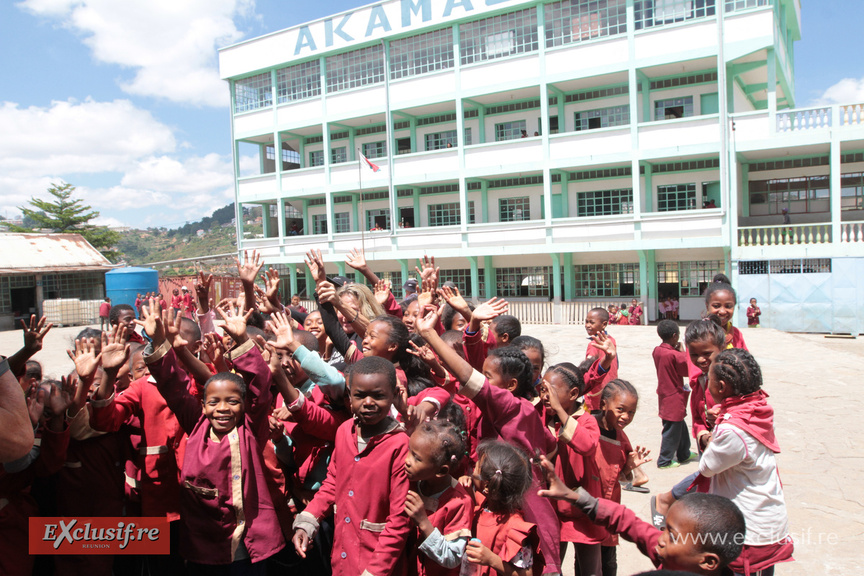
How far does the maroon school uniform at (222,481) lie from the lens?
250cm

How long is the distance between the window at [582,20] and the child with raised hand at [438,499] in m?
18.9

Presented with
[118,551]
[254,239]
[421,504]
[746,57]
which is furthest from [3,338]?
[746,57]

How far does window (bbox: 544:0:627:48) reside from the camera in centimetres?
1792

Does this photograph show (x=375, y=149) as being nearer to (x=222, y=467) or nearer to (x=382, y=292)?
(x=382, y=292)

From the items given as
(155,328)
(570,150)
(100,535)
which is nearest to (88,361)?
(155,328)

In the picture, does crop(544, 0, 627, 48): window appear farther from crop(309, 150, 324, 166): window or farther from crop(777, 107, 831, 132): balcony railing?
crop(309, 150, 324, 166): window

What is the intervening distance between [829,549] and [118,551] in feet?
14.1

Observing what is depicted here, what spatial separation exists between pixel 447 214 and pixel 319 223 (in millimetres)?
6635

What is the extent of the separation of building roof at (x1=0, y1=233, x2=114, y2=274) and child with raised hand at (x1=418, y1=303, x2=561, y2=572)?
27880 mm

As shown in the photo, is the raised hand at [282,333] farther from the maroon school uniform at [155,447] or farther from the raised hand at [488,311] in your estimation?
the raised hand at [488,311]

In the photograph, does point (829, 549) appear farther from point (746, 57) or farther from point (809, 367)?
point (746, 57)

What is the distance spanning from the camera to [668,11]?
56.4 ft

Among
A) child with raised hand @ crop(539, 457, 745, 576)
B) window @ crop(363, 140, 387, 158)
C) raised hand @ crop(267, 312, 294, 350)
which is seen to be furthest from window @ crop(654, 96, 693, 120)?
child with raised hand @ crop(539, 457, 745, 576)

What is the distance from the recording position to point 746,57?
16.8 metres
